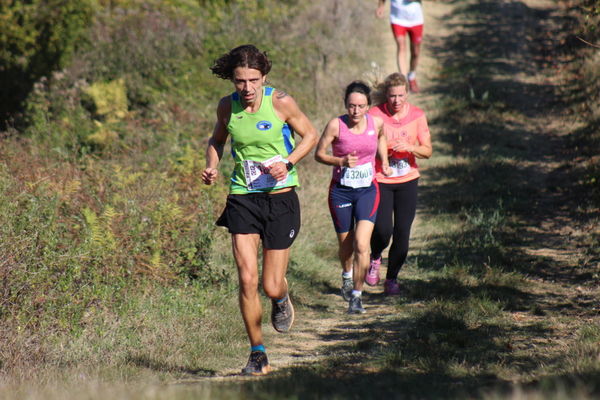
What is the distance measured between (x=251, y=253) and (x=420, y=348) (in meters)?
1.49

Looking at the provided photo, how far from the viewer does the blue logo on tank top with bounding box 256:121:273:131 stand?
5.75 m

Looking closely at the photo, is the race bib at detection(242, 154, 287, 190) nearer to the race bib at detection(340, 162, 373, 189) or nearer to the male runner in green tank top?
the male runner in green tank top

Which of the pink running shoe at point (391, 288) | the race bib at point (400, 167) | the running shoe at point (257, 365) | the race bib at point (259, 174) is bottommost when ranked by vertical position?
the pink running shoe at point (391, 288)

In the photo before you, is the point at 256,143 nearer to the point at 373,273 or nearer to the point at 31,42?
the point at 373,273

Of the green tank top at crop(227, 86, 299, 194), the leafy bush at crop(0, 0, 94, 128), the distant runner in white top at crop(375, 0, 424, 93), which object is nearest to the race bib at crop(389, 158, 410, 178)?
the green tank top at crop(227, 86, 299, 194)

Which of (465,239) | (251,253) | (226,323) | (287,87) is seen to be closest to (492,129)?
(287,87)

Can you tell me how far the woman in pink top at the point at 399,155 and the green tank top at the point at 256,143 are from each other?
2.14m

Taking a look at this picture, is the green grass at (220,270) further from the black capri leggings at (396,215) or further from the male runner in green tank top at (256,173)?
the male runner in green tank top at (256,173)

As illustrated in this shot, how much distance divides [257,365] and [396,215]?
2.84 m

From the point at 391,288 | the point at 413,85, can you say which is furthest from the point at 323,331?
the point at 413,85

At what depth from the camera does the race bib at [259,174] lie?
19.0 ft

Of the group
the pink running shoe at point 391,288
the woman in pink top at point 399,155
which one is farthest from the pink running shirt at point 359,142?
the pink running shoe at point 391,288

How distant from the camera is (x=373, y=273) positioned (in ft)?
27.7

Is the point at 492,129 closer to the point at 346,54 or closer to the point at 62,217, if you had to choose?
the point at 346,54
